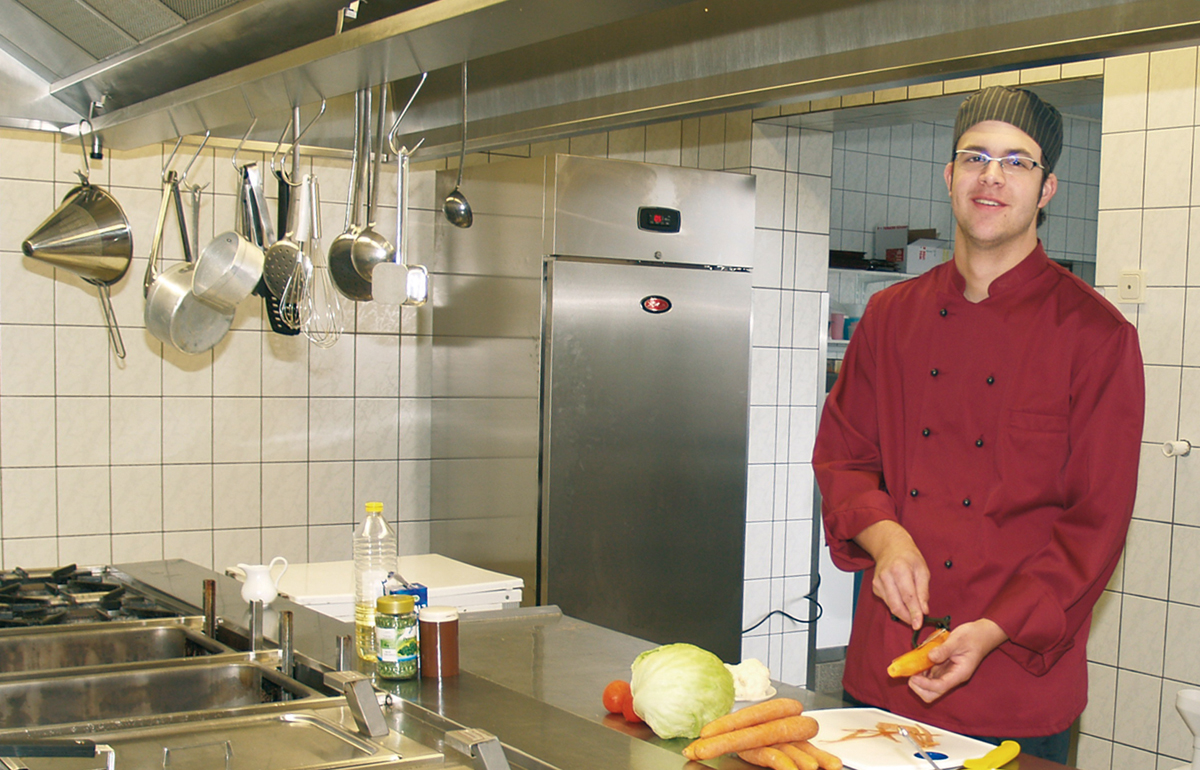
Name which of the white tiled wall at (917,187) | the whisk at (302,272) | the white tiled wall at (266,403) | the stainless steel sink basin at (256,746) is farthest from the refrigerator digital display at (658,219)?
the white tiled wall at (917,187)

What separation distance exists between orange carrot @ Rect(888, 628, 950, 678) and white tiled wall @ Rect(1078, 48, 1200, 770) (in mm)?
1541

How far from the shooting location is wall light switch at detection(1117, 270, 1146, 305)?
279 centimetres

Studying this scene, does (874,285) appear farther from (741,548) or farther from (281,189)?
(281,189)

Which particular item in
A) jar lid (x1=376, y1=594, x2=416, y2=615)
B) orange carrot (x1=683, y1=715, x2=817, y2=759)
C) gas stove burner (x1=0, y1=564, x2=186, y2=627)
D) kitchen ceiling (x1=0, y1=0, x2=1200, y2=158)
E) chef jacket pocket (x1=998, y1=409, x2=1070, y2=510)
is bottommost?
gas stove burner (x1=0, y1=564, x2=186, y2=627)

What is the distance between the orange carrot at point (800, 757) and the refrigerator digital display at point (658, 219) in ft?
7.01

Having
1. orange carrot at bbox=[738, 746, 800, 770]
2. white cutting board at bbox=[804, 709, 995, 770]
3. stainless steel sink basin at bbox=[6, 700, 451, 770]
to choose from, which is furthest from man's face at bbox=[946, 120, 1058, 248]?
stainless steel sink basin at bbox=[6, 700, 451, 770]

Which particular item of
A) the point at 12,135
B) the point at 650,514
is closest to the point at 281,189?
the point at 12,135

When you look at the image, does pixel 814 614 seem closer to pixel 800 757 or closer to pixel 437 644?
pixel 437 644

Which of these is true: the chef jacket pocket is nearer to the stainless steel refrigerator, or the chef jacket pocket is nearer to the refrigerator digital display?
the stainless steel refrigerator

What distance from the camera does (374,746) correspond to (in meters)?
1.32

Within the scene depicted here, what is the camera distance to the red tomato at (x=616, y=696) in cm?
149

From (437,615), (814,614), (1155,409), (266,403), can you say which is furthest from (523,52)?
(814,614)

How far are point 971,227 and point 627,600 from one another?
187cm

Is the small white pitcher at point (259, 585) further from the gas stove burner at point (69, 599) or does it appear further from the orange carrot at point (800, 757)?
the orange carrot at point (800, 757)
